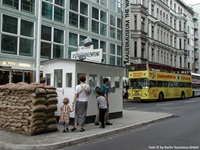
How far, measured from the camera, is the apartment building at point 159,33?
4191 centimetres

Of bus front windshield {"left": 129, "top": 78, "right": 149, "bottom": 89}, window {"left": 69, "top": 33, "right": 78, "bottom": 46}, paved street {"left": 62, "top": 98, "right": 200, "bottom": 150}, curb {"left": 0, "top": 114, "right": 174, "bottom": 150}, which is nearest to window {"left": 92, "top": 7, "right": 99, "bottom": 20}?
window {"left": 69, "top": 33, "right": 78, "bottom": 46}

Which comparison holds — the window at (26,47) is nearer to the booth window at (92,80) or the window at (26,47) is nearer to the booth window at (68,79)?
the booth window at (92,80)

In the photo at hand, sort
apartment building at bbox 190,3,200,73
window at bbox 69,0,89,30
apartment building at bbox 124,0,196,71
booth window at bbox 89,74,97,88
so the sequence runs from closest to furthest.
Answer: booth window at bbox 89,74,97,88, window at bbox 69,0,89,30, apartment building at bbox 124,0,196,71, apartment building at bbox 190,3,200,73

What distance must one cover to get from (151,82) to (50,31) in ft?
35.9

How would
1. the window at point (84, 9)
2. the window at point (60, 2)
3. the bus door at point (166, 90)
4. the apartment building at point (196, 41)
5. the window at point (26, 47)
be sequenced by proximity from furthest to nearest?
the apartment building at point (196, 41) → the window at point (84, 9) → the bus door at point (166, 90) → the window at point (60, 2) → the window at point (26, 47)

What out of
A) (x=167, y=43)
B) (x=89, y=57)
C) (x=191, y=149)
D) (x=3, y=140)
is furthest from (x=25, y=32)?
(x=167, y=43)

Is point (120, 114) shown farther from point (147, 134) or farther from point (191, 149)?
point (191, 149)

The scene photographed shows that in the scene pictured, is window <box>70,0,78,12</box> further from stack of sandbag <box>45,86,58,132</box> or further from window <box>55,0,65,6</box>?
stack of sandbag <box>45,86,58,132</box>

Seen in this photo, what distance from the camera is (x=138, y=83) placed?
25469mm

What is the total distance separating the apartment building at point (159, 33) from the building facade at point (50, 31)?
508 cm

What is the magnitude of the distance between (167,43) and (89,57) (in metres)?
46.7

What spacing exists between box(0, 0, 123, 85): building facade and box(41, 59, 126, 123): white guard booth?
611 cm

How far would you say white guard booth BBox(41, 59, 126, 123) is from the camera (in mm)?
10266

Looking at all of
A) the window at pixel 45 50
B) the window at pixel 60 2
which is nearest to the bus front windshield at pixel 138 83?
the window at pixel 45 50
